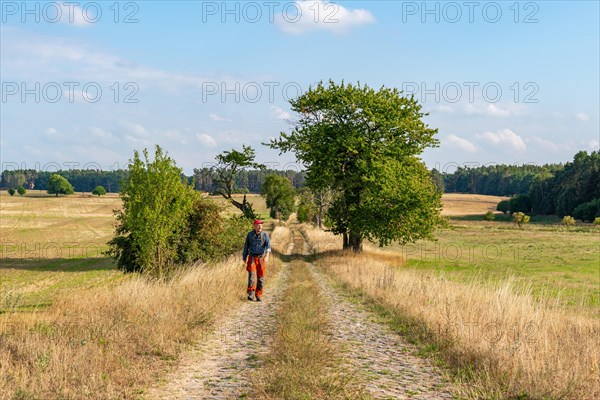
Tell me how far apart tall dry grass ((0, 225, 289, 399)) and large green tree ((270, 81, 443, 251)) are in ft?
71.8

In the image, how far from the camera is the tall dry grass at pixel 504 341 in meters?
6.85

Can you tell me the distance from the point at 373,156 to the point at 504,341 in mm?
25928

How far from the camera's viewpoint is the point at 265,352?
8781 mm

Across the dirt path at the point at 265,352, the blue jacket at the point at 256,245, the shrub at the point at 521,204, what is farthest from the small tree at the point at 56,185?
the dirt path at the point at 265,352

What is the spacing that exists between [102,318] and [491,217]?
115996 mm

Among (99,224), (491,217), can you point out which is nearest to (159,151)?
(99,224)

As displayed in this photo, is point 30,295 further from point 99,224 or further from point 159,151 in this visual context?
point 99,224

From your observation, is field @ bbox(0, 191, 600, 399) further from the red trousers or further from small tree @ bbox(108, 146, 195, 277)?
small tree @ bbox(108, 146, 195, 277)

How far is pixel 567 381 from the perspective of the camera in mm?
6832

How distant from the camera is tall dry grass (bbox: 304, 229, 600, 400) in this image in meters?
6.85

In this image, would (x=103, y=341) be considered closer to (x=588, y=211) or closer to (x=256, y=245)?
(x=256, y=245)

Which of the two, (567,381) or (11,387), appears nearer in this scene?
(11,387)

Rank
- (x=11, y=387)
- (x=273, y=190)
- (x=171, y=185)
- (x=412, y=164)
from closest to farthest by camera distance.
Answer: (x=11, y=387)
(x=171, y=185)
(x=412, y=164)
(x=273, y=190)

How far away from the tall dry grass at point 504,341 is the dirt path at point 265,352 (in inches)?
26.2
